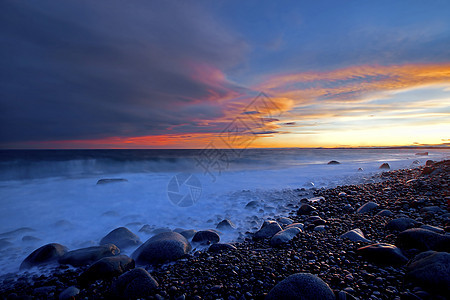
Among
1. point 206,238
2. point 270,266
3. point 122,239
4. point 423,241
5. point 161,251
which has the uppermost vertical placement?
point 423,241

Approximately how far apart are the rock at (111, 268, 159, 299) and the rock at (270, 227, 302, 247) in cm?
209

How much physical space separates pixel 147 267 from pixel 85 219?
467 centimetres

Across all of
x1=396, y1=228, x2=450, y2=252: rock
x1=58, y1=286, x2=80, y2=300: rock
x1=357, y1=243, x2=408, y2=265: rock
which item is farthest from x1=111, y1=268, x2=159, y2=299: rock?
x1=396, y1=228, x2=450, y2=252: rock

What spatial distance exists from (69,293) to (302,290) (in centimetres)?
290

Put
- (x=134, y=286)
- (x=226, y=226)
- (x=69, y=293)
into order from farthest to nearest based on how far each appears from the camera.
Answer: (x=226, y=226)
(x=69, y=293)
(x=134, y=286)

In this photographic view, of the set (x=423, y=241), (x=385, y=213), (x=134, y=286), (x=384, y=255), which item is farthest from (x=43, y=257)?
(x=385, y=213)

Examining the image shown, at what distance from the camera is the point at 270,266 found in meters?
2.88

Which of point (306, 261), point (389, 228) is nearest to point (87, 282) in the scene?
point (306, 261)

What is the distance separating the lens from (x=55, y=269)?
132 inches

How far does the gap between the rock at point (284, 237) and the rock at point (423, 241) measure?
1.54 meters

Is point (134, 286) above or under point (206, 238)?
above

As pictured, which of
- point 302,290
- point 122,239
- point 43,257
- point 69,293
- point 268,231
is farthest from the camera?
point 122,239

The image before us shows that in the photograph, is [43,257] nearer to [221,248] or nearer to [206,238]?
[206,238]

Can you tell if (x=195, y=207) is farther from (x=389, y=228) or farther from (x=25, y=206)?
(x=25, y=206)
